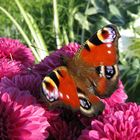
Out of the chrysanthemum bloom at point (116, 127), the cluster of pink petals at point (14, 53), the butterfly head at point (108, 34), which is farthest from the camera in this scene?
the cluster of pink petals at point (14, 53)

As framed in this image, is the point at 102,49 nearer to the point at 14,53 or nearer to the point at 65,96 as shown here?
the point at 65,96

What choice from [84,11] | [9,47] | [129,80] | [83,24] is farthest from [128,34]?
[9,47]

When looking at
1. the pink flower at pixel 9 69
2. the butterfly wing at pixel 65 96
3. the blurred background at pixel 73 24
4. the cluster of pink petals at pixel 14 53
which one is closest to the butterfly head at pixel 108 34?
the butterfly wing at pixel 65 96

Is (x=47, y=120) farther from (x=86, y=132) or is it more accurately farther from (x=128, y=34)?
(x=128, y=34)

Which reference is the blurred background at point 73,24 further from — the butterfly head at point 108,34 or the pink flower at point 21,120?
the pink flower at point 21,120

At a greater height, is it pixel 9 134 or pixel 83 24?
pixel 9 134

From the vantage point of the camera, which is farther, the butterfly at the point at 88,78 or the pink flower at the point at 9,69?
the pink flower at the point at 9,69

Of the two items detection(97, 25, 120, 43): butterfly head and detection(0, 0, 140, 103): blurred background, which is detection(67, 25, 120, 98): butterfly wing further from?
detection(0, 0, 140, 103): blurred background

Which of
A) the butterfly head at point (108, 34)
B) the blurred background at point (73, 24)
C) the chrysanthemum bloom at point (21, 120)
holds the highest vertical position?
the butterfly head at point (108, 34)
